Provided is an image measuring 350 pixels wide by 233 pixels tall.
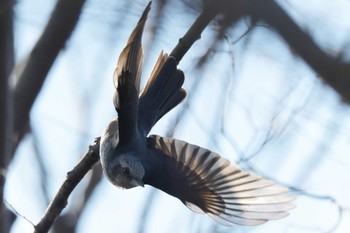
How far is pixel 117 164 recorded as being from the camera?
128 inches

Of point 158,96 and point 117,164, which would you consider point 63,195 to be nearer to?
point 117,164

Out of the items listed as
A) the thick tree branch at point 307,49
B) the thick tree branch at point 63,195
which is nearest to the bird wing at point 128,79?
the thick tree branch at point 63,195

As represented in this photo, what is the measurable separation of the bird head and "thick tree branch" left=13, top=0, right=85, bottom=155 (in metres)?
0.57

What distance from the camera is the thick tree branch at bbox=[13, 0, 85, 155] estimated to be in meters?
2.45

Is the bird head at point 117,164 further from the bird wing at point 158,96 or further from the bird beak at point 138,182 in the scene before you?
the bird wing at point 158,96

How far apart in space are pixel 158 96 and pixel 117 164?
43 centimetres

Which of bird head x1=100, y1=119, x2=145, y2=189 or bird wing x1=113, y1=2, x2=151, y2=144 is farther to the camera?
bird head x1=100, y1=119, x2=145, y2=189

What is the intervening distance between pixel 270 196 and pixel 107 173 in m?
0.74

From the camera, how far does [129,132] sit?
10.5 feet

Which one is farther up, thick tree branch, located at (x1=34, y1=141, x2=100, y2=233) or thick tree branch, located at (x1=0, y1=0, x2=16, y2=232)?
thick tree branch, located at (x1=0, y1=0, x2=16, y2=232)

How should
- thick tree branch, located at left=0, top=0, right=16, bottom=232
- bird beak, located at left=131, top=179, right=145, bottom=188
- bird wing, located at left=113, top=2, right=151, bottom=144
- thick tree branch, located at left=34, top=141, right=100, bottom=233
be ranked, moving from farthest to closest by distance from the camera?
bird beak, located at left=131, top=179, right=145, bottom=188 < bird wing, located at left=113, top=2, right=151, bottom=144 < thick tree branch, located at left=34, top=141, right=100, bottom=233 < thick tree branch, located at left=0, top=0, right=16, bottom=232

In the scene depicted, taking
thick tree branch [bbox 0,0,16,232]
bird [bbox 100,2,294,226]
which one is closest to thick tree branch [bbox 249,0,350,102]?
thick tree branch [bbox 0,0,16,232]

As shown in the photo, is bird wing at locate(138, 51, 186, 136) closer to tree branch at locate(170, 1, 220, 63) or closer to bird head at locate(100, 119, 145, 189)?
bird head at locate(100, 119, 145, 189)

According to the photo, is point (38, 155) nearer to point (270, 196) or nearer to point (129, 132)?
point (129, 132)
